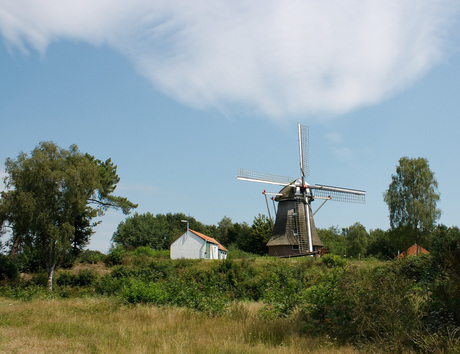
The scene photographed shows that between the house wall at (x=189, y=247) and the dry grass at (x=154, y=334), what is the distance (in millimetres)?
29012

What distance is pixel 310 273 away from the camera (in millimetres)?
25562

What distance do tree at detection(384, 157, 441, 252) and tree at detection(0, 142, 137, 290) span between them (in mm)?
23941

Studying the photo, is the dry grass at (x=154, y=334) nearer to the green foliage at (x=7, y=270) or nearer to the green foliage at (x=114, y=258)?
the green foliage at (x=7, y=270)

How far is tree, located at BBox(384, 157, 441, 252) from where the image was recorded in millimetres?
33531

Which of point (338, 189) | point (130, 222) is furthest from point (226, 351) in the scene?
point (130, 222)

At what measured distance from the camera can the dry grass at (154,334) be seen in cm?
708

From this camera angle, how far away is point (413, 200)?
1323 inches

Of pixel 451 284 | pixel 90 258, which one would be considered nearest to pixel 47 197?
pixel 90 258

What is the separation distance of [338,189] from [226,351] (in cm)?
3360

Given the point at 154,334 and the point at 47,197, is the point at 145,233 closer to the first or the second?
the point at 47,197

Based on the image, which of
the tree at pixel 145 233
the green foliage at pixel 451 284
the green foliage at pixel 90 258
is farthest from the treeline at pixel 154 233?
the green foliage at pixel 451 284

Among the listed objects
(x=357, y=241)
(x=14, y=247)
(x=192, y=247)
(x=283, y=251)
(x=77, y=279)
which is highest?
Result: (x=357, y=241)

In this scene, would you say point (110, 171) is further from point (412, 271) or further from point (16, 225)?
point (412, 271)

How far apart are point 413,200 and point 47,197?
2734 centimetres
